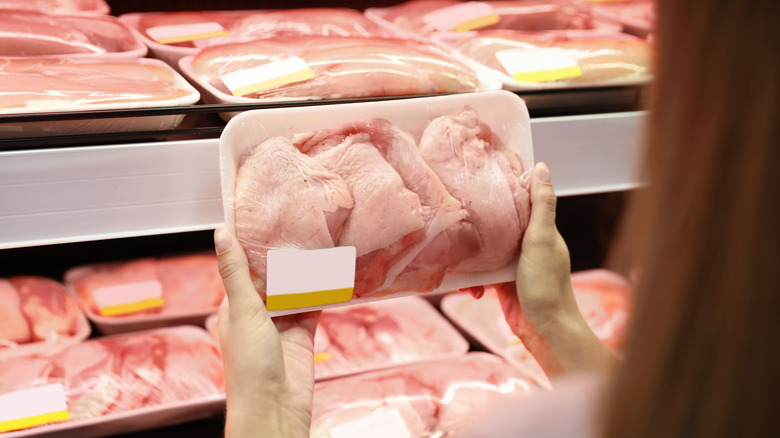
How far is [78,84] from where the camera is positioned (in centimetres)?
103

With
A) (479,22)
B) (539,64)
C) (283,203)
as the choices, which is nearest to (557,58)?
(539,64)

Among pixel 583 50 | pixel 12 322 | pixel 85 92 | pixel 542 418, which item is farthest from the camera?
pixel 12 322

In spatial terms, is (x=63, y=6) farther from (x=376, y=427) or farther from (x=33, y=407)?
(x=376, y=427)

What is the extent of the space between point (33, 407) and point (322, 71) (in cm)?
89

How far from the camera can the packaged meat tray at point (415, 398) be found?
54.4 inches

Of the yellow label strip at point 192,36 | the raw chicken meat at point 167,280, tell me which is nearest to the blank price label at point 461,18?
the yellow label strip at point 192,36

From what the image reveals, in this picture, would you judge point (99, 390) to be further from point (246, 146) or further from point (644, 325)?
point (644, 325)

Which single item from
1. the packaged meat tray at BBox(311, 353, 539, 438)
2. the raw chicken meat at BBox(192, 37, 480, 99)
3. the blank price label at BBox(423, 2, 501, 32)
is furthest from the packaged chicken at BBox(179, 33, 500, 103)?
the packaged meat tray at BBox(311, 353, 539, 438)

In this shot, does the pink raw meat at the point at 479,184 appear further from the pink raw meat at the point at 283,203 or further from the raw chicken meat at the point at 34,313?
the raw chicken meat at the point at 34,313

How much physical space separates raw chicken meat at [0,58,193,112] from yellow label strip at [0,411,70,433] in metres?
0.68

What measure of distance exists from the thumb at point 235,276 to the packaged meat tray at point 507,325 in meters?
0.92

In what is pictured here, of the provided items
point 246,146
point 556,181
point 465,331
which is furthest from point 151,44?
point 465,331

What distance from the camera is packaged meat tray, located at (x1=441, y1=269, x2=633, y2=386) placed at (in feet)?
5.51

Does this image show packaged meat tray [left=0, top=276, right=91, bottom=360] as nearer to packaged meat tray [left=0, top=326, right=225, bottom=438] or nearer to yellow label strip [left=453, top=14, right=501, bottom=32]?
packaged meat tray [left=0, top=326, right=225, bottom=438]
